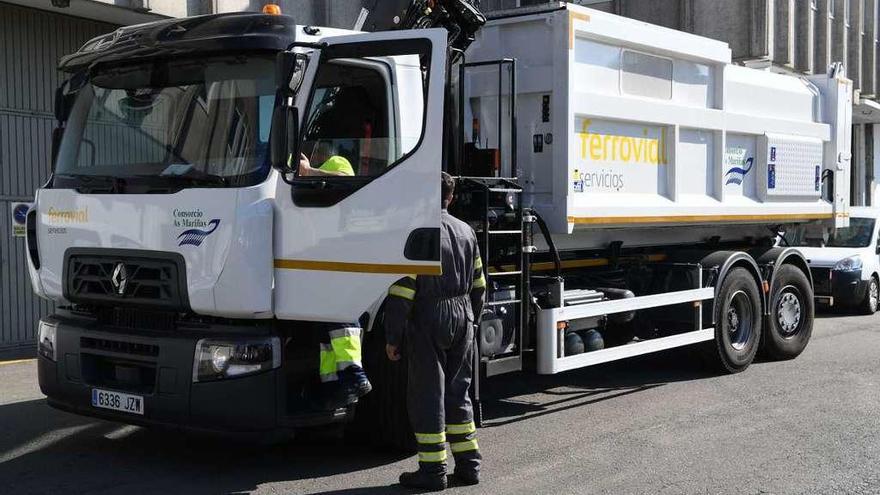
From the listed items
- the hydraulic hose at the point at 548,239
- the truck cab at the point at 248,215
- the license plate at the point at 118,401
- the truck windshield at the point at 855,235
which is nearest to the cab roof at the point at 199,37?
the truck cab at the point at 248,215

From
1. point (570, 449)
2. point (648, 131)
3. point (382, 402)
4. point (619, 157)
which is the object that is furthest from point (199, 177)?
point (648, 131)

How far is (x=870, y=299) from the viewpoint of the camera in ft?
47.9

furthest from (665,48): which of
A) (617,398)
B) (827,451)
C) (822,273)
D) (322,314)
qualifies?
(822,273)

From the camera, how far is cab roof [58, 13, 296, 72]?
5473 millimetres

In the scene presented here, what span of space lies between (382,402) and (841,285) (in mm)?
10519

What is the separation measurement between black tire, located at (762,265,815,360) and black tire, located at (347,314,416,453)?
527 cm

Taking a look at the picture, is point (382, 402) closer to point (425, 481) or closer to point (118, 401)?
point (425, 481)

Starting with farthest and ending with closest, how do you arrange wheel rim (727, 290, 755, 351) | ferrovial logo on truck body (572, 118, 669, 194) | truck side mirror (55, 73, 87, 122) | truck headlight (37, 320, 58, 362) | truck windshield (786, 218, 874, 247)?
truck windshield (786, 218, 874, 247) → wheel rim (727, 290, 755, 351) → ferrovial logo on truck body (572, 118, 669, 194) → truck side mirror (55, 73, 87, 122) → truck headlight (37, 320, 58, 362)

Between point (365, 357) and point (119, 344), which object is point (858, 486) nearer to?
point (365, 357)

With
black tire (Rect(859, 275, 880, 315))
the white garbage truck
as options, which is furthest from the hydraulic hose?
black tire (Rect(859, 275, 880, 315))

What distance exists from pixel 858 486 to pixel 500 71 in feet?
11.9

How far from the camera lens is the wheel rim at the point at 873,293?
14582 millimetres

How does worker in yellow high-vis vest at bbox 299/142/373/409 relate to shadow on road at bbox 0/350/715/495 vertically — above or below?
above

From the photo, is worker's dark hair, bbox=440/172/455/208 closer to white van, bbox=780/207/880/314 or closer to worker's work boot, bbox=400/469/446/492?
worker's work boot, bbox=400/469/446/492
